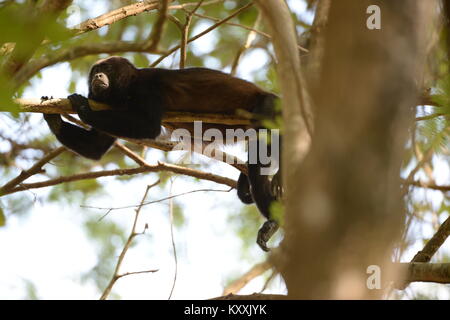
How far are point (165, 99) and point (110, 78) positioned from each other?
2.48ft

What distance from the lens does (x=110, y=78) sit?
250 inches

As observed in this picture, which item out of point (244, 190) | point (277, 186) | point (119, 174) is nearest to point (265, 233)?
point (277, 186)

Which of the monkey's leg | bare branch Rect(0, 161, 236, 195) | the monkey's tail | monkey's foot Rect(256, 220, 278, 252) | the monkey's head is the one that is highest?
the monkey's head

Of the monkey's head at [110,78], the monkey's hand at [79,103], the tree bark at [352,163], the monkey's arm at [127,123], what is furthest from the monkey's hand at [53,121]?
the tree bark at [352,163]

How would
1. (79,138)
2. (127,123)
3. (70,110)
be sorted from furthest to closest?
(79,138), (127,123), (70,110)

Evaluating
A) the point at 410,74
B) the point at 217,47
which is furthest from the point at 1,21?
the point at 217,47

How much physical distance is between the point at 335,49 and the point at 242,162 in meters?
4.67

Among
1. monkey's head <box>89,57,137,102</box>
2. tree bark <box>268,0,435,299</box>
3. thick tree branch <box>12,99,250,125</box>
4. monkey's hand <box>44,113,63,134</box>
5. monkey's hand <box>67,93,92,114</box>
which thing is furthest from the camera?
monkey's head <box>89,57,137,102</box>

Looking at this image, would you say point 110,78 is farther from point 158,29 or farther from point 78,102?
point 158,29

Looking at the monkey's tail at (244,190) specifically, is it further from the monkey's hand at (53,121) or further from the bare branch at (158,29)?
the monkey's hand at (53,121)

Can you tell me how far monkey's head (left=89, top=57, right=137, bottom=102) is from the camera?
20.2 ft

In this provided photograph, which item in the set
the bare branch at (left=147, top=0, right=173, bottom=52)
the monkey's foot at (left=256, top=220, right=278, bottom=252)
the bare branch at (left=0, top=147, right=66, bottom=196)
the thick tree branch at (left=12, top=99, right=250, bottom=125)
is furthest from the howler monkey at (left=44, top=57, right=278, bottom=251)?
the bare branch at (left=147, top=0, right=173, bottom=52)

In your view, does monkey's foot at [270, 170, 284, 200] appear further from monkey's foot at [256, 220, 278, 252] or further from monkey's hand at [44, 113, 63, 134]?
monkey's hand at [44, 113, 63, 134]

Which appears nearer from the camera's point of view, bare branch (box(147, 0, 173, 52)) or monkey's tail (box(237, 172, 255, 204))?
bare branch (box(147, 0, 173, 52))
